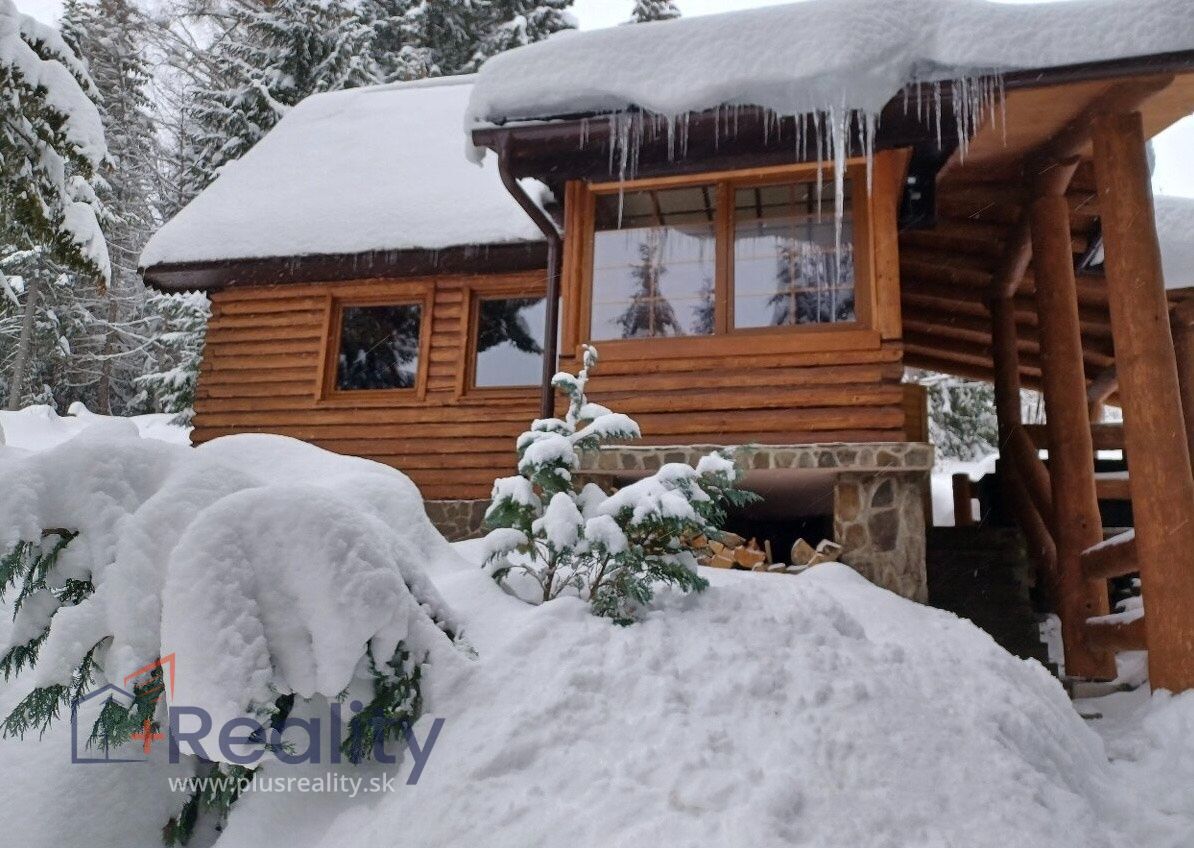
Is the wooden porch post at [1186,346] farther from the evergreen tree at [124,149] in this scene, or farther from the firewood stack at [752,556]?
the evergreen tree at [124,149]

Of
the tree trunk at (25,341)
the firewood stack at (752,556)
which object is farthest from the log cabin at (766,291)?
the tree trunk at (25,341)

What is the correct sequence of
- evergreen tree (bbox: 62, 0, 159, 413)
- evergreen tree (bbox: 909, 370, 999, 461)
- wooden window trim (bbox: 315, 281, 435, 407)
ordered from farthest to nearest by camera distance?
evergreen tree (bbox: 62, 0, 159, 413) < evergreen tree (bbox: 909, 370, 999, 461) < wooden window trim (bbox: 315, 281, 435, 407)

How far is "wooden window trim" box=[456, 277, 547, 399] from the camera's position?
816cm

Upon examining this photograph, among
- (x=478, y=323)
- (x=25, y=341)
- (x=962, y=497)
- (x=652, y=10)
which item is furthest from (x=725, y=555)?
(x=652, y=10)

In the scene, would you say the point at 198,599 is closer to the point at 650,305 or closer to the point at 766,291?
the point at 650,305

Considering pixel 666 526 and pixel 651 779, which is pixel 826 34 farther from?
pixel 651 779

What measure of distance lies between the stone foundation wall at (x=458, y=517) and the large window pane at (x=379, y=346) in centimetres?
142

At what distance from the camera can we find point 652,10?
2078cm

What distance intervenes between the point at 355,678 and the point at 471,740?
16.7 inches

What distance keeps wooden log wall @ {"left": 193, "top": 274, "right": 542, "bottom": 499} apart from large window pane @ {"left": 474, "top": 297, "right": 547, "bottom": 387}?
0.58 feet

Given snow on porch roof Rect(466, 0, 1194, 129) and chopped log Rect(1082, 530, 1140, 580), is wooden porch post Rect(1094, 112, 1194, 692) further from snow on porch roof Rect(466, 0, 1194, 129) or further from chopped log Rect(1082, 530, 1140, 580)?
snow on porch roof Rect(466, 0, 1194, 129)

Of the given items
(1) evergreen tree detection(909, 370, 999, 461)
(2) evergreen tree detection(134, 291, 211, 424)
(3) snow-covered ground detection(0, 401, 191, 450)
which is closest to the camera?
(3) snow-covered ground detection(0, 401, 191, 450)

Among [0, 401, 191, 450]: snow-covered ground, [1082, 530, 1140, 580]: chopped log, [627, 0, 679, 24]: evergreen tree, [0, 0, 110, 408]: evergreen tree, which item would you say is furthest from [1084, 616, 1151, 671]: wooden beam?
[627, 0, 679, 24]: evergreen tree

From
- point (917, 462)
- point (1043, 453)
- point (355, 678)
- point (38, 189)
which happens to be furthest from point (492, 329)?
point (1043, 453)
